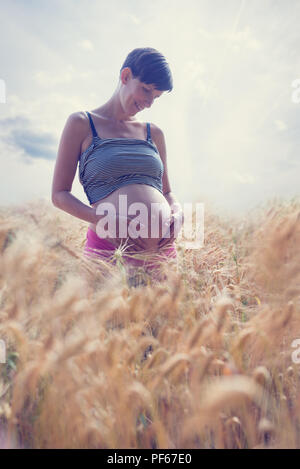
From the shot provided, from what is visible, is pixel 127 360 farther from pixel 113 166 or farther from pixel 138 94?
pixel 138 94

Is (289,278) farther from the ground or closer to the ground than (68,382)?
farther from the ground

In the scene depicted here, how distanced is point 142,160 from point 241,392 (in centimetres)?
123

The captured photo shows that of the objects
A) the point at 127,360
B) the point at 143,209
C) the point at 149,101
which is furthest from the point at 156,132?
the point at 127,360

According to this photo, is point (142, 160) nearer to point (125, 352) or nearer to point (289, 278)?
point (289, 278)

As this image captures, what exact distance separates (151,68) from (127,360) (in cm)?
130

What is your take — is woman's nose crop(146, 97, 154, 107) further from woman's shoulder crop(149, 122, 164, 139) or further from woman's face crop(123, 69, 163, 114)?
woman's shoulder crop(149, 122, 164, 139)

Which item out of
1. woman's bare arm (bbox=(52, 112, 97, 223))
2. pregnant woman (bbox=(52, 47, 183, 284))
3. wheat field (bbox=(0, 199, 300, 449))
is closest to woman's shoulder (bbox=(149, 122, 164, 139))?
pregnant woman (bbox=(52, 47, 183, 284))

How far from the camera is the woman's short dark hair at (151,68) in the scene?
1363 millimetres

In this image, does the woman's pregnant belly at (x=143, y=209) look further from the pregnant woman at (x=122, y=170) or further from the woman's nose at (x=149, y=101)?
the woman's nose at (x=149, y=101)

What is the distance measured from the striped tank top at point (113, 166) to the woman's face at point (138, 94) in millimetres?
174

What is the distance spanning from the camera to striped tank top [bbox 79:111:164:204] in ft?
4.55

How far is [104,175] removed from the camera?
1393 millimetres
